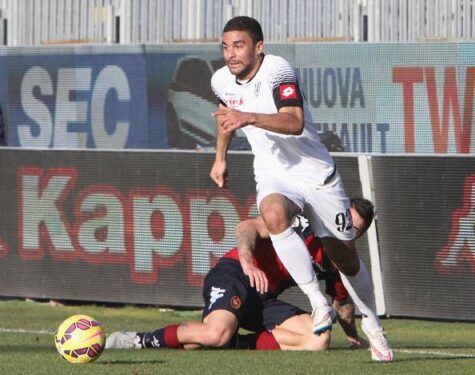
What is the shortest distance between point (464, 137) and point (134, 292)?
159 inches

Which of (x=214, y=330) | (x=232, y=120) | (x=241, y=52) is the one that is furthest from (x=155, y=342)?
(x=232, y=120)

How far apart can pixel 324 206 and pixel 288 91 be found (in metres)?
0.83

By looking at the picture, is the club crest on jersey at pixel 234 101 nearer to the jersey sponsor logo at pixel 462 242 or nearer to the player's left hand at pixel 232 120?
the player's left hand at pixel 232 120

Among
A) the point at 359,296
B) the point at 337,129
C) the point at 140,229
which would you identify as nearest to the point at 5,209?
the point at 140,229

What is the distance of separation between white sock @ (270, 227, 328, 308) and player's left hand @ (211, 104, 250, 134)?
0.83 m

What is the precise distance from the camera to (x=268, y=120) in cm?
891

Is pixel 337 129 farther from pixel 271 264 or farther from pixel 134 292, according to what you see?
pixel 271 264

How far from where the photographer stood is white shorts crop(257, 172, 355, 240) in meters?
9.48

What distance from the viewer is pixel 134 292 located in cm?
1498

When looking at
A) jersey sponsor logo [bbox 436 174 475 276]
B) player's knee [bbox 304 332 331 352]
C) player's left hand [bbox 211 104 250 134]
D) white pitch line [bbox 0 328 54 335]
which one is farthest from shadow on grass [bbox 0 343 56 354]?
jersey sponsor logo [bbox 436 174 475 276]

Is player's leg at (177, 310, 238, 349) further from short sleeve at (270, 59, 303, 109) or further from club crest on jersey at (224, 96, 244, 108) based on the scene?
short sleeve at (270, 59, 303, 109)

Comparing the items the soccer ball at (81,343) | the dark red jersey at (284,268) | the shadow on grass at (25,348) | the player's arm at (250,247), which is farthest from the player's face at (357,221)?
the shadow on grass at (25,348)

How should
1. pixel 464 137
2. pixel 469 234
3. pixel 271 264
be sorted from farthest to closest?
pixel 464 137, pixel 469 234, pixel 271 264

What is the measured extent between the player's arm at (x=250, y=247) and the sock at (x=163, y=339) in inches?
34.6
